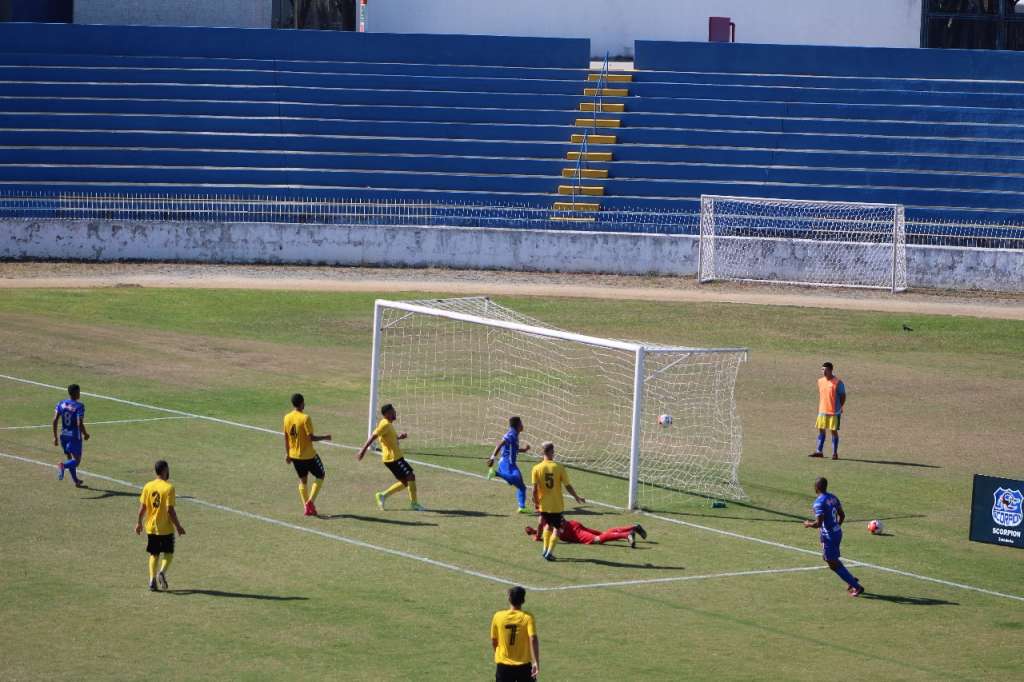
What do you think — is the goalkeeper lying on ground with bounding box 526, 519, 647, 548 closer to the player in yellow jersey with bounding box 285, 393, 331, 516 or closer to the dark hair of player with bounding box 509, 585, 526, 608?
the player in yellow jersey with bounding box 285, 393, 331, 516

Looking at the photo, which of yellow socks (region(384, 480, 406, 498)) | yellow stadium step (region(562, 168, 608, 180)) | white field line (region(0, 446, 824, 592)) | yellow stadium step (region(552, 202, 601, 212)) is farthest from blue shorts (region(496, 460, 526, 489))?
yellow stadium step (region(562, 168, 608, 180))

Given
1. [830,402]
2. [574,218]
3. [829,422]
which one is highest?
[574,218]

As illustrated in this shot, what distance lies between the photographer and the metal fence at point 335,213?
151 ft

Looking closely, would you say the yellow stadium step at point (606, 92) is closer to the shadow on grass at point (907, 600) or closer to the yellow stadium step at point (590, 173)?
the yellow stadium step at point (590, 173)

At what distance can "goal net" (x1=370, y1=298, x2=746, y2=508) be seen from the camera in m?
24.0

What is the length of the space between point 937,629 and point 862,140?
33733 mm

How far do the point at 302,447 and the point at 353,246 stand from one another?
25909 mm

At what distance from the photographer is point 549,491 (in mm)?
18312

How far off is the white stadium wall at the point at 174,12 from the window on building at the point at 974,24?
26.1 m

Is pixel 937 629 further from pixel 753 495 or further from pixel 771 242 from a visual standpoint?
pixel 771 242

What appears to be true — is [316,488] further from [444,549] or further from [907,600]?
[907,600]

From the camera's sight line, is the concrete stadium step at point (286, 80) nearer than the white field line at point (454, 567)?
No

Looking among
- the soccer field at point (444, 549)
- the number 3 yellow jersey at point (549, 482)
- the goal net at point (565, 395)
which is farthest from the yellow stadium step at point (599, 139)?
the number 3 yellow jersey at point (549, 482)

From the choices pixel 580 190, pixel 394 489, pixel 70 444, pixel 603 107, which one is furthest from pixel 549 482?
pixel 603 107
